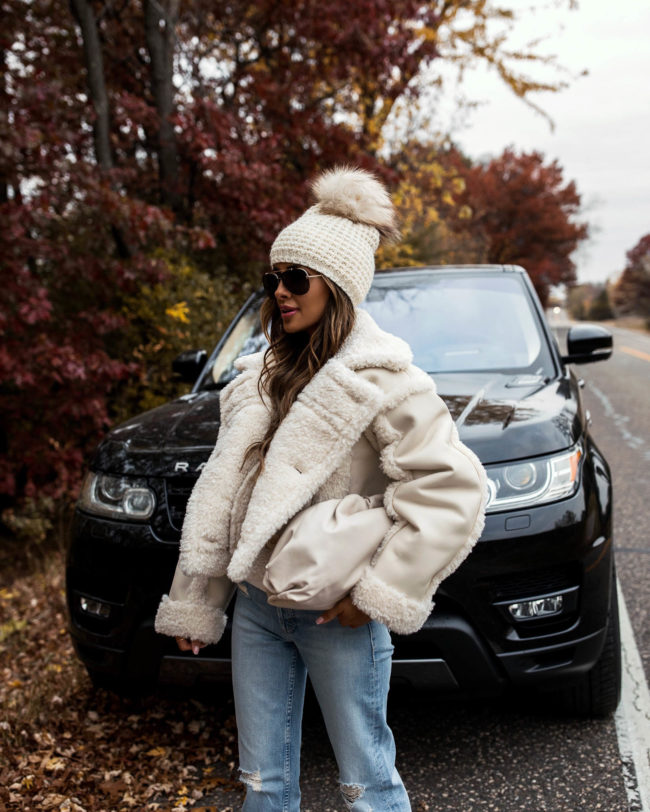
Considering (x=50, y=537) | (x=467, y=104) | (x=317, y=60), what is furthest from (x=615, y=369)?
(x=50, y=537)

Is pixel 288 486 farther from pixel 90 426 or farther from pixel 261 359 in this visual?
pixel 90 426

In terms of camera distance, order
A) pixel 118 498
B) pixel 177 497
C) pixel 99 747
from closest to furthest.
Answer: pixel 177 497
pixel 118 498
pixel 99 747

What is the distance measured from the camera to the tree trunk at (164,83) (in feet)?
22.7

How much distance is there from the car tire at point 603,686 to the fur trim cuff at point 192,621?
1.50 m

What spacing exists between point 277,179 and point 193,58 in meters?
2.10

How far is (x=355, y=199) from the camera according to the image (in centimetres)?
178

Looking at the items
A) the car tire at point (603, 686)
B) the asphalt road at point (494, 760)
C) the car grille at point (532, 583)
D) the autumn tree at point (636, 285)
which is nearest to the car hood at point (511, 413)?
the car grille at point (532, 583)

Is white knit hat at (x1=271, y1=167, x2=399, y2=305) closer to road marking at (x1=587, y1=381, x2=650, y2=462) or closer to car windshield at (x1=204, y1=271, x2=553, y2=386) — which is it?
car windshield at (x1=204, y1=271, x2=553, y2=386)

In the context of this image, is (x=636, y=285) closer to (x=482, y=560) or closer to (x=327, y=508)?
(x=482, y=560)

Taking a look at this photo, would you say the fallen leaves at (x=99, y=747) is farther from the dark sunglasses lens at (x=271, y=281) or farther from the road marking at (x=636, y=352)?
the road marking at (x=636, y=352)

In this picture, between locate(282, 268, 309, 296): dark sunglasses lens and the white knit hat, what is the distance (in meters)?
0.03

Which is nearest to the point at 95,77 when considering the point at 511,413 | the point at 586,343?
the point at 586,343

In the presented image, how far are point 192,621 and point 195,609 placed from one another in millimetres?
29

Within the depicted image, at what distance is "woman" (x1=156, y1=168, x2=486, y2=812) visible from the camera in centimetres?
159
